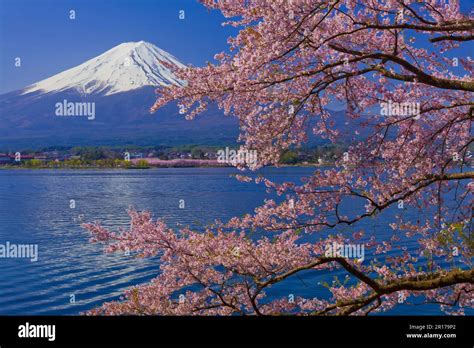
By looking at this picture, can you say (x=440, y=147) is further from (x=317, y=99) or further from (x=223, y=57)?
(x=223, y=57)

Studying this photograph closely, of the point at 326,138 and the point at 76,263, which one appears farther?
the point at 76,263

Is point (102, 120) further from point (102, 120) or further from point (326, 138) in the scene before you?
point (326, 138)

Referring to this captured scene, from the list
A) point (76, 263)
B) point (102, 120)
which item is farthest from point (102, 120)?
point (76, 263)

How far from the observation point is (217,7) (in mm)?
4133

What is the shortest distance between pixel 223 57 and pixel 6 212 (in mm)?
31327

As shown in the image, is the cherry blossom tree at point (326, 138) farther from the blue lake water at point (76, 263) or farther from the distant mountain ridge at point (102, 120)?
the distant mountain ridge at point (102, 120)

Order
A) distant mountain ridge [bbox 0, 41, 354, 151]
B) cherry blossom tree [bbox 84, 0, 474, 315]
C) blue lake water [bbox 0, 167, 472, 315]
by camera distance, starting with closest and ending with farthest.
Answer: cherry blossom tree [bbox 84, 0, 474, 315], blue lake water [bbox 0, 167, 472, 315], distant mountain ridge [bbox 0, 41, 354, 151]

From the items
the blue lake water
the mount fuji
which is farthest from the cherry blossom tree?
the mount fuji

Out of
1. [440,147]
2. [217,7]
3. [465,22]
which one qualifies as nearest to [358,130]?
[440,147]

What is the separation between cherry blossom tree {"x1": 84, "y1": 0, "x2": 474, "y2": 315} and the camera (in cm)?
368

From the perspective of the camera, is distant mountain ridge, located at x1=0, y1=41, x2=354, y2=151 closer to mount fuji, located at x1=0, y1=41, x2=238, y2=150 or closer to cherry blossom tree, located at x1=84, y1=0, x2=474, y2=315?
mount fuji, located at x1=0, y1=41, x2=238, y2=150

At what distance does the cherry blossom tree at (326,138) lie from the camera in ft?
12.1

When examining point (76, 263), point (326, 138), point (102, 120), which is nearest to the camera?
point (326, 138)

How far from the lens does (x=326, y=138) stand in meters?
4.86
